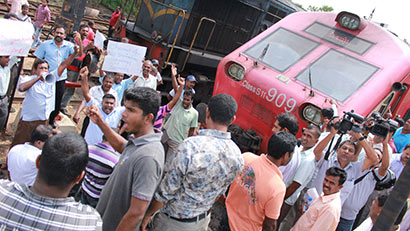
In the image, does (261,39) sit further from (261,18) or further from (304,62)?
(261,18)

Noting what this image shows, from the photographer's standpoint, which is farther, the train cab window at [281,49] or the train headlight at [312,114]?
the train cab window at [281,49]

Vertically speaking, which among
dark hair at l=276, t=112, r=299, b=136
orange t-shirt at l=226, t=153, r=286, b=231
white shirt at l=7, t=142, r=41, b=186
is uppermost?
dark hair at l=276, t=112, r=299, b=136

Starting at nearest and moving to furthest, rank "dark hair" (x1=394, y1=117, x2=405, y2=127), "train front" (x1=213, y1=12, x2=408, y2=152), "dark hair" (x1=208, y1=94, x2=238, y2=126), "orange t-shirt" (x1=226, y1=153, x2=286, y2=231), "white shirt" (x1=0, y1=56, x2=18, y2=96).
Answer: "dark hair" (x1=208, y1=94, x2=238, y2=126), "orange t-shirt" (x1=226, y1=153, x2=286, y2=231), "white shirt" (x1=0, y1=56, x2=18, y2=96), "train front" (x1=213, y1=12, x2=408, y2=152), "dark hair" (x1=394, y1=117, x2=405, y2=127)

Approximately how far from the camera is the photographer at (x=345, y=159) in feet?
12.0

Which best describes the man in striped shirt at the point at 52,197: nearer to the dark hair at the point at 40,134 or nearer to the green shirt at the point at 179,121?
the dark hair at the point at 40,134

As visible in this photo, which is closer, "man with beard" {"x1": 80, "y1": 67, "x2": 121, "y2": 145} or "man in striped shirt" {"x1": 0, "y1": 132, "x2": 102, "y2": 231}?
"man in striped shirt" {"x1": 0, "y1": 132, "x2": 102, "y2": 231}

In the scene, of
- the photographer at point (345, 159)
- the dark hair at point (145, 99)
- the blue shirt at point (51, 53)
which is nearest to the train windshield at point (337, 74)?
the photographer at point (345, 159)

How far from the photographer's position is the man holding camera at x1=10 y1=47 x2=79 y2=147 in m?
4.18

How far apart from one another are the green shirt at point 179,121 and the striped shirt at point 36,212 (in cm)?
316

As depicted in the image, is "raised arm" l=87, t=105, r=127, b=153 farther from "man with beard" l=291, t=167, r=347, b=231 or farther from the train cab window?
the train cab window

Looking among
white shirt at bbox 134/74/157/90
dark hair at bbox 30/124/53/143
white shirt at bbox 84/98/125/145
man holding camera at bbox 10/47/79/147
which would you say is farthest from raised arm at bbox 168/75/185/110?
dark hair at bbox 30/124/53/143

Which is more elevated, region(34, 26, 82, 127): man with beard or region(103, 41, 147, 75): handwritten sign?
region(103, 41, 147, 75): handwritten sign

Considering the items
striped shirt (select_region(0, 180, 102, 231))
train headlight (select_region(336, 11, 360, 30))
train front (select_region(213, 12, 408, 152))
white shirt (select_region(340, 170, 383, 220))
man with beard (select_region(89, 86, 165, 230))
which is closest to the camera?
striped shirt (select_region(0, 180, 102, 231))

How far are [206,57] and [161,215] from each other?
6029 mm
